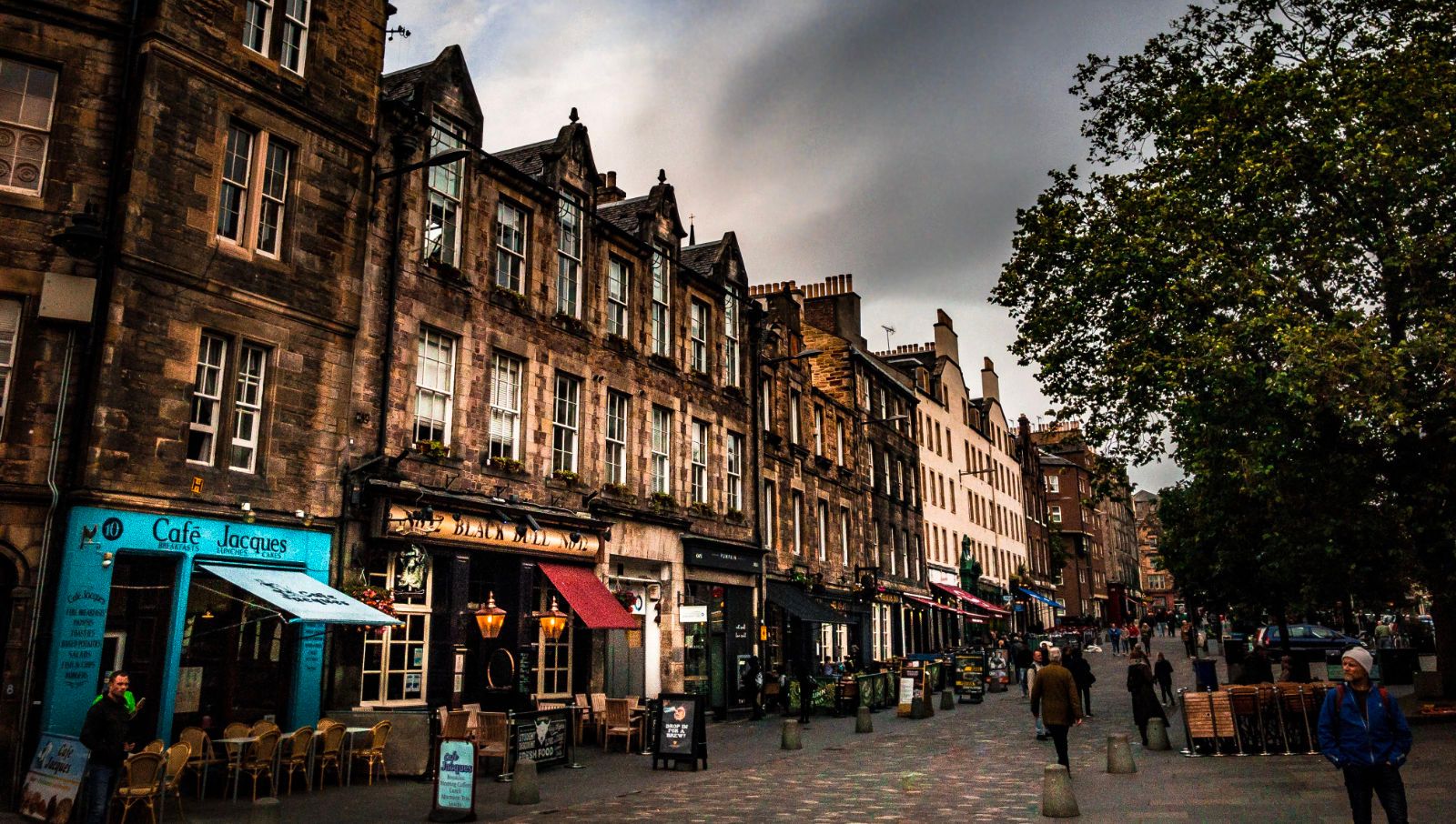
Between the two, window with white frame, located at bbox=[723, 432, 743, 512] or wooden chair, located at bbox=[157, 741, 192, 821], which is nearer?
wooden chair, located at bbox=[157, 741, 192, 821]

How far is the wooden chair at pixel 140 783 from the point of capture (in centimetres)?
1054

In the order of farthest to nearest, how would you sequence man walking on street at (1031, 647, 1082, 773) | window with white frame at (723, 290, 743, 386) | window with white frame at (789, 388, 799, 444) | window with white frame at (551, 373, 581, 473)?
window with white frame at (789, 388, 799, 444), window with white frame at (723, 290, 743, 386), window with white frame at (551, 373, 581, 473), man walking on street at (1031, 647, 1082, 773)

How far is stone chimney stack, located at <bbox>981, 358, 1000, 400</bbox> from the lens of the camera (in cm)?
6531

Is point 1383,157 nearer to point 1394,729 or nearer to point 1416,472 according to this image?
point 1416,472

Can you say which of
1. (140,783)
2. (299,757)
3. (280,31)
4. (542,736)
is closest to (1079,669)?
(542,736)

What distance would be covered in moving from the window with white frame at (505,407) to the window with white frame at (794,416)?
44.7 feet

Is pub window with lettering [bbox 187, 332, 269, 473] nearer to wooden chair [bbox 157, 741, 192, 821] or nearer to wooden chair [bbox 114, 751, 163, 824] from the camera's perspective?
wooden chair [bbox 157, 741, 192, 821]

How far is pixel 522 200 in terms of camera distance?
21062mm

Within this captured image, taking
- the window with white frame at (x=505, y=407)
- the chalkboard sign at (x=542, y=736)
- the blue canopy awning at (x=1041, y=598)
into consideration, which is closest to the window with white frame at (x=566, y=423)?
the window with white frame at (x=505, y=407)

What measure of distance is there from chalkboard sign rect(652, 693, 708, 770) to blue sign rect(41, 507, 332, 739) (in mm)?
5240

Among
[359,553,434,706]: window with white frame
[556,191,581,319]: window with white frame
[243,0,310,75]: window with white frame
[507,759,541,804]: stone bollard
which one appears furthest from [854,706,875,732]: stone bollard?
[243,0,310,75]: window with white frame

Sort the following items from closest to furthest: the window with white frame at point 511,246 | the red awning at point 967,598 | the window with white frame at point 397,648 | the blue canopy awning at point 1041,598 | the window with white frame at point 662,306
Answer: the window with white frame at point 397,648 → the window with white frame at point 511,246 → the window with white frame at point 662,306 → the red awning at point 967,598 → the blue canopy awning at point 1041,598

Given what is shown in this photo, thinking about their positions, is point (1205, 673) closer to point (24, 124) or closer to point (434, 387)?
point (434, 387)

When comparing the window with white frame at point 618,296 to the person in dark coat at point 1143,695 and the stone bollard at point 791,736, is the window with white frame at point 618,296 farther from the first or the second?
the person in dark coat at point 1143,695
